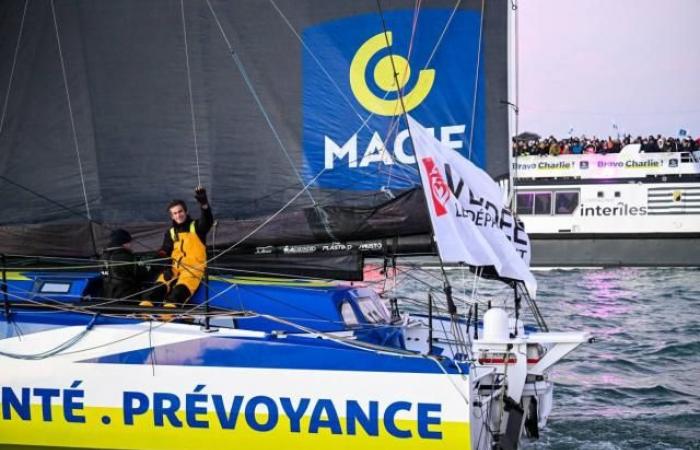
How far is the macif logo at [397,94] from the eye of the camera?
8328 millimetres

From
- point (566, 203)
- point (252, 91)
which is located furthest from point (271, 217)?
point (566, 203)

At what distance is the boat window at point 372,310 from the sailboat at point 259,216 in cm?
3

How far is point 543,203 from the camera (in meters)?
30.7

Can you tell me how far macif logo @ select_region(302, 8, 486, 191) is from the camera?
27.3 feet

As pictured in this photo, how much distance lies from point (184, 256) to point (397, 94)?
2169mm

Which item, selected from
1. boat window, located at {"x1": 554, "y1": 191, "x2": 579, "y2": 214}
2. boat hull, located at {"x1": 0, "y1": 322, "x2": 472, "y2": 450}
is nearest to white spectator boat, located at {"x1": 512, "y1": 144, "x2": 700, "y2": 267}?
boat window, located at {"x1": 554, "y1": 191, "x2": 579, "y2": 214}

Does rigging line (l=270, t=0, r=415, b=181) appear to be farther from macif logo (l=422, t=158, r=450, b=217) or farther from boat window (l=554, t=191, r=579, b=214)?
boat window (l=554, t=191, r=579, b=214)

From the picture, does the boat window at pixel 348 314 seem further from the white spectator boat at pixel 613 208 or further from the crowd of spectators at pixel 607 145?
the crowd of spectators at pixel 607 145

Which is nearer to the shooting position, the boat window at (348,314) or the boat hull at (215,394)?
the boat hull at (215,394)

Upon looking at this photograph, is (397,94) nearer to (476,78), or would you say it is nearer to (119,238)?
(476,78)

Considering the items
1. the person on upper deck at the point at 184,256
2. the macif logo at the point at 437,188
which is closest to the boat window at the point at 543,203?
the person on upper deck at the point at 184,256

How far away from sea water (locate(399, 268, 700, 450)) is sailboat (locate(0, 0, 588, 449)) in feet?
2.57

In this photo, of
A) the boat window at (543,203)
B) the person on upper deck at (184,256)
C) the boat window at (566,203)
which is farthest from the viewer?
the boat window at (543,203)

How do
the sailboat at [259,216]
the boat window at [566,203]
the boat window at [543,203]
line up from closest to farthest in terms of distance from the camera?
the sailboat at [259,216]
the boat window at [566,203]
the boat window at [543,203]
